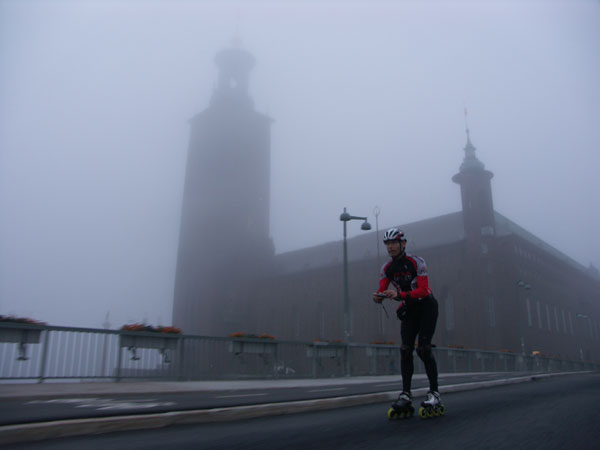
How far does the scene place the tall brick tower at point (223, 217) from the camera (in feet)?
246

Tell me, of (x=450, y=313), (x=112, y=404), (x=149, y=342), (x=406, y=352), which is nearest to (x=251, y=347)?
(x=149, y=342)

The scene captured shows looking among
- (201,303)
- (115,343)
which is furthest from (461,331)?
(115,343)

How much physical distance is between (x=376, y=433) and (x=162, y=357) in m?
9.12

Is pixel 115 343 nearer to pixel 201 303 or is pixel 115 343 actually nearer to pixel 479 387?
pixel 479 387

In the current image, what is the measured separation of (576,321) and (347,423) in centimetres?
7905

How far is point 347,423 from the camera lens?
12.8 ft

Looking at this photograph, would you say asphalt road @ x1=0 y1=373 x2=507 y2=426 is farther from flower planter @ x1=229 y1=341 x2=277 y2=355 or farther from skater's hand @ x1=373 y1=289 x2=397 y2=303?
flower planter @ x1=229 y1=341 x2=277 y2=355

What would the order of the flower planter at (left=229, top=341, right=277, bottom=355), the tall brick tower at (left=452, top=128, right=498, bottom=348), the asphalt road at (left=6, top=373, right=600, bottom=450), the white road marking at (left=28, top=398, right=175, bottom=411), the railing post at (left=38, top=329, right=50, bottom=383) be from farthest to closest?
the tall brick tower at (left=452, top=128, right=498, bottom=348)
the flower planter at (left=229, top=341, right=277, bottom=355)
the railing post at (left=38, top=329, right=50, bottom=383)
the white road marking at (left=28, top=398, right=175, bottom=411)
the asphalt road at (left=6, top=373, right=600, bottom=450)

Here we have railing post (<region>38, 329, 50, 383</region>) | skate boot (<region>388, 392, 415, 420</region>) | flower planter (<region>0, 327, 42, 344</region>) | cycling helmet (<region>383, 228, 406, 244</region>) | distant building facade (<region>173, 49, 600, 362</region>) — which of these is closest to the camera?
skate boot (<region>388, 392, 415, 420</region>)

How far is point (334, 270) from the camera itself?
2657 inches

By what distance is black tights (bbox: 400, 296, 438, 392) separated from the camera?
4422 millimetres

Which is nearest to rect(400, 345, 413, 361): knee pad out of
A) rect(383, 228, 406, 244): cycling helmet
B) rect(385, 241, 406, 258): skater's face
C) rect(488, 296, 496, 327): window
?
rect(385, 241, 406, 258): skater's face

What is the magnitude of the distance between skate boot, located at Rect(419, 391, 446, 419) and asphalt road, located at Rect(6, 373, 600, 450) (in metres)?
0.07

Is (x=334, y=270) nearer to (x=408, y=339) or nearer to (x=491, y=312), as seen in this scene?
(x=491, y=312)
